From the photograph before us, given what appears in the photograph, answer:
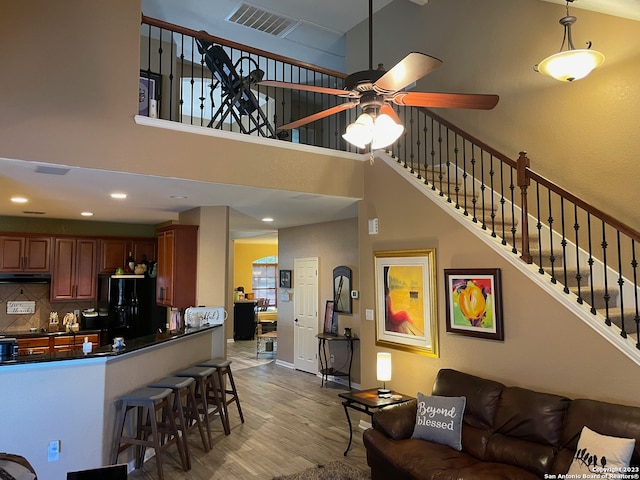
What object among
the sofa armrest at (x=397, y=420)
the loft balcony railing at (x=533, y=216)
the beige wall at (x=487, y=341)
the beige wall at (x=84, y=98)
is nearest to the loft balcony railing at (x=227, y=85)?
the loft balcony railing at (x=533, y=216)

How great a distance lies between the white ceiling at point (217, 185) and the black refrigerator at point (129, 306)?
103cm

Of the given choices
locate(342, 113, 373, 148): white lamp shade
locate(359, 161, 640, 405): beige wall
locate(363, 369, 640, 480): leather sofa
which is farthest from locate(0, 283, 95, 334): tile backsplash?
locate(342, 113, 373, 148): white lamp shade

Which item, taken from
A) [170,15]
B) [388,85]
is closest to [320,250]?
[170,15]

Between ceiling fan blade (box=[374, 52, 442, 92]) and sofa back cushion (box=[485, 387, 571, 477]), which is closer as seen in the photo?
ceiling fan blade (box=[374, 52, 442, 92])

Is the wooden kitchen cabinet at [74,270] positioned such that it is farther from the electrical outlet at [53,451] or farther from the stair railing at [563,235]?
the stair railing at [563,235]

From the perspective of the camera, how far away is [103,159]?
11.9 ft

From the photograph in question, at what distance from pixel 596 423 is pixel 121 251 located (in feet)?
22.5

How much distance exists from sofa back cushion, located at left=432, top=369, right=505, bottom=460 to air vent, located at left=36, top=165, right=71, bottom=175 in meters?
3.70

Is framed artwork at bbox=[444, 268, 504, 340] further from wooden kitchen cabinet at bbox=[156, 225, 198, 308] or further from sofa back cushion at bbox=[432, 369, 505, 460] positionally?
wooden kitchen cabinet at bbox=[156, 225, 198, 308]

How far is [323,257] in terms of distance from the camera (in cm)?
743

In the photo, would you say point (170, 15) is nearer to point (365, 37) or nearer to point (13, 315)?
point (365, 37)

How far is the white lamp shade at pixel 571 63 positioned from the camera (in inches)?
125

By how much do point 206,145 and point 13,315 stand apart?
4.71 metres

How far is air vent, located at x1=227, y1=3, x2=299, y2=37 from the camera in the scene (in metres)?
6.40
